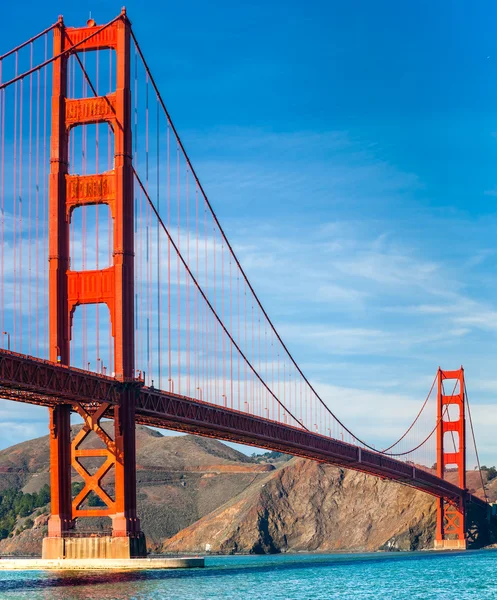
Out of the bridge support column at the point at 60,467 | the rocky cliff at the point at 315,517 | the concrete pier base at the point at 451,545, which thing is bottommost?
the concrete pier base at the point at 451,545

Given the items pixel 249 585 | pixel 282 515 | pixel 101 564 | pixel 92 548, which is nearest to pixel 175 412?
pixel 92 548

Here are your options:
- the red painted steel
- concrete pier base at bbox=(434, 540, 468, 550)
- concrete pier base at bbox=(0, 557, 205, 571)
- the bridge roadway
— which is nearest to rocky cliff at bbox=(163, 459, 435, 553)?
concrete pier base at bbox=(434, 540, 468, 550)

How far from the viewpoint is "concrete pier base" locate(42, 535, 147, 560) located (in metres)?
56.8

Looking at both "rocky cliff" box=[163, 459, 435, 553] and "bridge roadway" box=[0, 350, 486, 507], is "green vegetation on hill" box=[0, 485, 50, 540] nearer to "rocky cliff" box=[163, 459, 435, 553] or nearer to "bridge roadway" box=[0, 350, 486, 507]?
"rocky cliff" box=[163, 459, 435, 553]

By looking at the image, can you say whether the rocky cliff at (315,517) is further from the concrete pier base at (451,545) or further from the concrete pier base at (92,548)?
the concrete pier base at (92,548)

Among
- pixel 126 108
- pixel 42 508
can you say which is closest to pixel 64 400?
pixel 126 108

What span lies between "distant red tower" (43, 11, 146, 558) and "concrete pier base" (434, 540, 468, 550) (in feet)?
226

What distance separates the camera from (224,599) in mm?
43500

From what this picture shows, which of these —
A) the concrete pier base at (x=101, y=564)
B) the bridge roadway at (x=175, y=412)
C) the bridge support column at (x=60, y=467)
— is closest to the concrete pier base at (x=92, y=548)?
the concrete pier base at (x=101, y=564)

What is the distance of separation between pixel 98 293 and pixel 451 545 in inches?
2917

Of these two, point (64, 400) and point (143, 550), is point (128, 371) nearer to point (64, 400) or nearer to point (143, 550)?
point (64, 400)

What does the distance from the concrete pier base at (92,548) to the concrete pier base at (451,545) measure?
6961 centimetres

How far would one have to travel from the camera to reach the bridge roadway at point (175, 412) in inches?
1994

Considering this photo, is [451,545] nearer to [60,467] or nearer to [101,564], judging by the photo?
[60,467]
